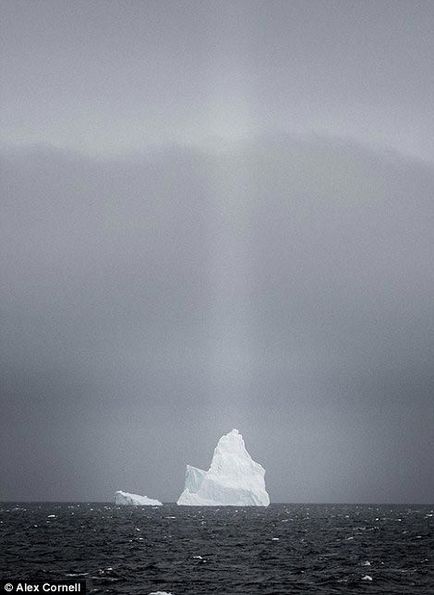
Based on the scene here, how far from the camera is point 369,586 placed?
5019 cm

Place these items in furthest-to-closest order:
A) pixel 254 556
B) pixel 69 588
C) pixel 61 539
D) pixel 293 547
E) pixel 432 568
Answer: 1. pixel 61 539
2. pixel 293 547
3. pixel 254 556
4. pixel 432 568
5. pixel 69 588

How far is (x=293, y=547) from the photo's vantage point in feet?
271

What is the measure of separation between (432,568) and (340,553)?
15123 millimetres

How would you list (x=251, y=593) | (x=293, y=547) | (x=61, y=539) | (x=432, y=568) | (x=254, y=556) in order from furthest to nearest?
(x=61, y=539) < (x=293, y=547) < (x=254, y=556) < (x=432, y=568) < (x=251, y=593)

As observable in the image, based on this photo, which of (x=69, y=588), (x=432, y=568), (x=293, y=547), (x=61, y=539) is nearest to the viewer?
(x=69, y=588)

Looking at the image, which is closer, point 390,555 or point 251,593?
point 251,593

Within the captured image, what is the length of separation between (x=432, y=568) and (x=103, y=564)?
28.1 metres

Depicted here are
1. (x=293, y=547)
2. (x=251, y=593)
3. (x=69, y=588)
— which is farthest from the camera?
(x=293, y=547)

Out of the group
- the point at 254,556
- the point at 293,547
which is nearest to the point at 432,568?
the point at 254,556

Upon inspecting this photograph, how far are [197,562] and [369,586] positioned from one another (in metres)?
19.7

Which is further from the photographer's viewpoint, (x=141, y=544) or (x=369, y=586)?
(x=141, y=544)

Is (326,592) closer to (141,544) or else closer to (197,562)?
(197,562)

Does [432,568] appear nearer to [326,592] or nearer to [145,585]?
[326,592]

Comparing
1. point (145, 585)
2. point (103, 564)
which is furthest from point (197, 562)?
point (145, 585)
